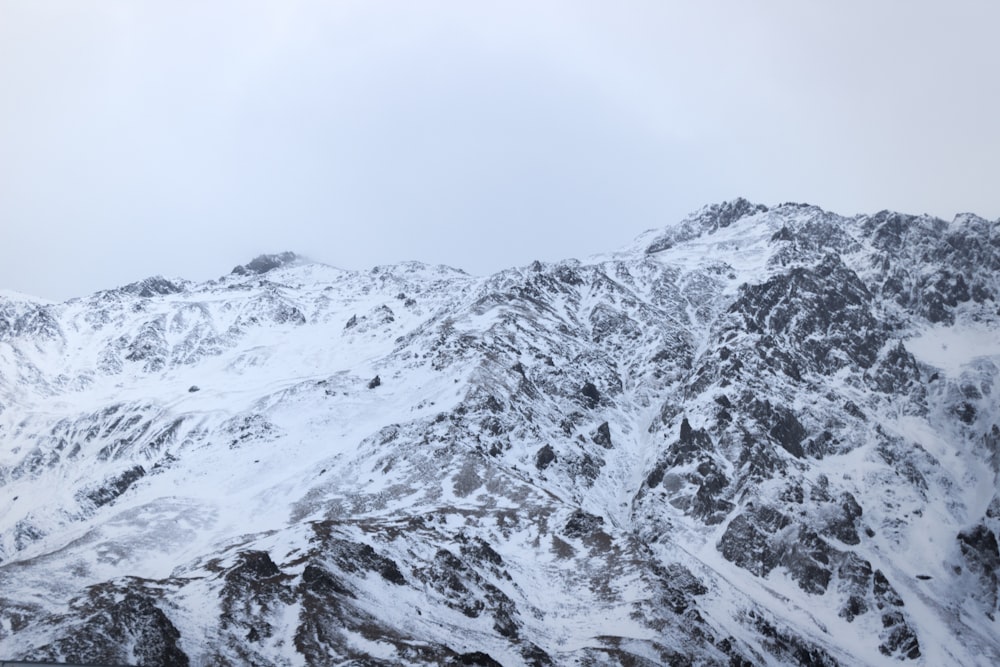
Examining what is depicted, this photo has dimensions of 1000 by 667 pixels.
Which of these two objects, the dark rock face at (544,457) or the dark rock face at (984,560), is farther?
the dark rock face at (544,457)

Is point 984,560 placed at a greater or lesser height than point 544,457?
greater

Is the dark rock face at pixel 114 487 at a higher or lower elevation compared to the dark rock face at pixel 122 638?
lower

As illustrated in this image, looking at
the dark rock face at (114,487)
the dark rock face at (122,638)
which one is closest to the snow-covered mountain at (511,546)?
the dark rock face at (122,638)

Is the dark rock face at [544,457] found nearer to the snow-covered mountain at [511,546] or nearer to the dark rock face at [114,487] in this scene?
the snow-covered mountain at [511,546]

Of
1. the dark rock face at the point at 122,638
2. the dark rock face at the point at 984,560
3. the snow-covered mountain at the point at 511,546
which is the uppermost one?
the dark rock face at the point at 984,560

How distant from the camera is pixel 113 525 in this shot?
155 m

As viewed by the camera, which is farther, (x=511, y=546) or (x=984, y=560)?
(x=984, y=560)

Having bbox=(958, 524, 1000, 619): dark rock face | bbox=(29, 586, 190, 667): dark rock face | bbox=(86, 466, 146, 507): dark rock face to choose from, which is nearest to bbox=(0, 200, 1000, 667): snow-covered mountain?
bbox=(29, 586, 190, 667): dark rock face

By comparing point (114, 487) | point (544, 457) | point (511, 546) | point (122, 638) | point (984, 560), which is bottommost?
point (114, 487)

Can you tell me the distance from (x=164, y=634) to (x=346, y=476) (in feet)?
252

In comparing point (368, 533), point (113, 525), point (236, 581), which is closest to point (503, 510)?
point (368, 533)

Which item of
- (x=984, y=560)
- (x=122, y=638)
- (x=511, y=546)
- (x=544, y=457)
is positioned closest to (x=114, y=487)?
Answer: (x=544, y=457)

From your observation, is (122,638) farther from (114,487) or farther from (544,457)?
(114,487)

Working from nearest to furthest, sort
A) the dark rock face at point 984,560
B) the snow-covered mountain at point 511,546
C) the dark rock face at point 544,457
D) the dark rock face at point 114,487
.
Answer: the snow-covered mountain at point 511,546 < the dark rock face at point 984,560 < the dark rock face at point 544,457 < the dark rock face at point 114,487
